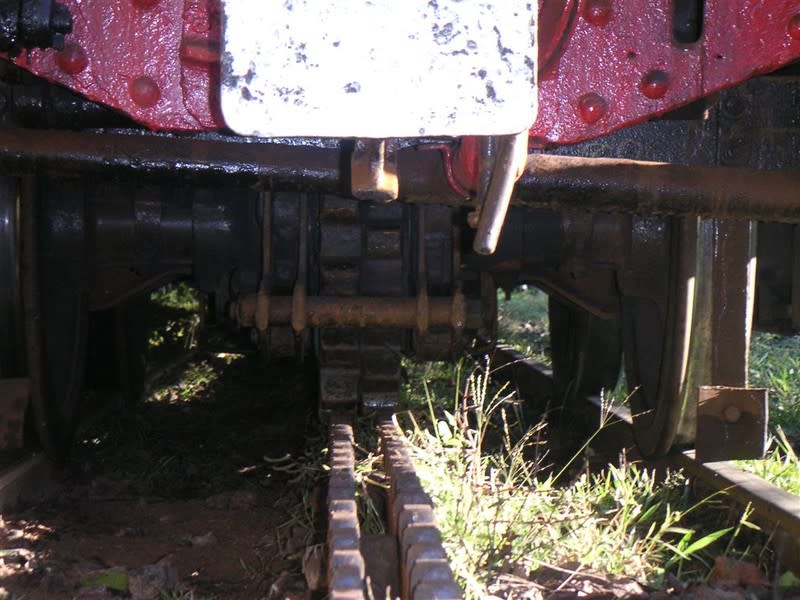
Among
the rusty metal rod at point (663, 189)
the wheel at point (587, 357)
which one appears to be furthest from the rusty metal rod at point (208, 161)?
the wheel at point (587, 357)

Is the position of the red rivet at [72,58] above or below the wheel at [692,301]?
above

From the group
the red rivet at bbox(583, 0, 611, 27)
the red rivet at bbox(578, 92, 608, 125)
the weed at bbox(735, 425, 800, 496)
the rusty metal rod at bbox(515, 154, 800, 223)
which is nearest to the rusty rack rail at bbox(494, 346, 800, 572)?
the weed at bbox(735, 425, 800, 496)

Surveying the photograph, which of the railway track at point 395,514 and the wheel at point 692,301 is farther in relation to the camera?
the wheel at point 692,301

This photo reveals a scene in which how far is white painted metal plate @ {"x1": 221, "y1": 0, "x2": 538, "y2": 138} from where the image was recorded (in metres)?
1.37

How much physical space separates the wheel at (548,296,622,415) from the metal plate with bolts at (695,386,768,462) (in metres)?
1.08

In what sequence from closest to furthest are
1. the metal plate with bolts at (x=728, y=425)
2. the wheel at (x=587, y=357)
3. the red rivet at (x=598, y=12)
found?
1. the red rivet at (x=598, y=12)
2. the metal plate with bolts at (x=728, y=425)
3. the wheel at (x=587, y=357)

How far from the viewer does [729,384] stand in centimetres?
257

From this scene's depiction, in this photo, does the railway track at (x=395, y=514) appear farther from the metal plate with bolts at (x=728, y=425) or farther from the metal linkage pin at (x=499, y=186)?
the metal linkage pin at (x=499, y=186)

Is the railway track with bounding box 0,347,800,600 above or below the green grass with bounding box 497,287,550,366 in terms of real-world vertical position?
above

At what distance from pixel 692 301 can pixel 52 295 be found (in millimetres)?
1842

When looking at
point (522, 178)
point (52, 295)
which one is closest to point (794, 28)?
point (522, 178)

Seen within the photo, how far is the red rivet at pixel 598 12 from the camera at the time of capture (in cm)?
192

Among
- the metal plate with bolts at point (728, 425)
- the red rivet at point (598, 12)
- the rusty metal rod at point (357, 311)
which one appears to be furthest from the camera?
the rusty metal rod at point (357, 311)

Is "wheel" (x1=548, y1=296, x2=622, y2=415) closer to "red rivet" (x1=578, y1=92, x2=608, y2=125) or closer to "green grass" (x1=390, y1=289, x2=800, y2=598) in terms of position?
"green grass" (x1=390, y1=289, x2=800, y2=598)
